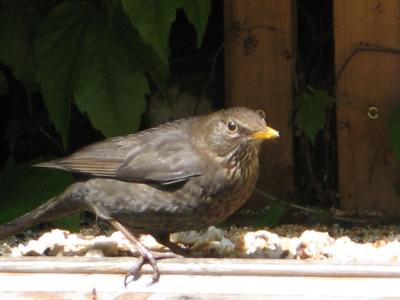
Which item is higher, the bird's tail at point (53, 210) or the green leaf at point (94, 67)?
the green leaf at point (94, 67)

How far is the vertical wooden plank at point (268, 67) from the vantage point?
4969 mm

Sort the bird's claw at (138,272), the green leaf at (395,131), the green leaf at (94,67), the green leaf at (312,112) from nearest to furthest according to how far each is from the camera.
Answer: the bird's claw at (138,272), the green leaf at (94,67), the green leaf at (395,131), the green leaf at (312,112)

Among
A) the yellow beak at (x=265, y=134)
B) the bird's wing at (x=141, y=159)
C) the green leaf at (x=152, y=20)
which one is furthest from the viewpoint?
the green leaf at (x=152, y=20)

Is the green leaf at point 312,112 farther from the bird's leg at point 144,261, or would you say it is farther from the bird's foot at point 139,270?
the bird's foot at point 139,270

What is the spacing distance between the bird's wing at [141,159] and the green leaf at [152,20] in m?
0.34

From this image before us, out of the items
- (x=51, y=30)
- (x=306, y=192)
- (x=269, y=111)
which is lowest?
(x=306, y=192)

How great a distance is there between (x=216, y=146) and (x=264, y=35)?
3.27ft

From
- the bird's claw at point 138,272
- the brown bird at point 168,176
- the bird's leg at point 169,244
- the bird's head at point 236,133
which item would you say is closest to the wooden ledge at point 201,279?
the bird's claw at point 138,272

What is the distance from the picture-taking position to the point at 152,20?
4.34 meters

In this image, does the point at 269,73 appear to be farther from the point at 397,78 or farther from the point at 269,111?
the point at 397,78

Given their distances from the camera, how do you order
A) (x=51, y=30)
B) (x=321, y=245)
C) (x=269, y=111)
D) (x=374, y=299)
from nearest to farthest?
(x=374, y=299) → (x=321, y=245) → (x=51, y=30) → (x=269, y=111)

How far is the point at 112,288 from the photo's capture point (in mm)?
3301

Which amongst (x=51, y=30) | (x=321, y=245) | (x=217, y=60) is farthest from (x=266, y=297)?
(x=217, y=60)

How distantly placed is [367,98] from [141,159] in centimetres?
118
